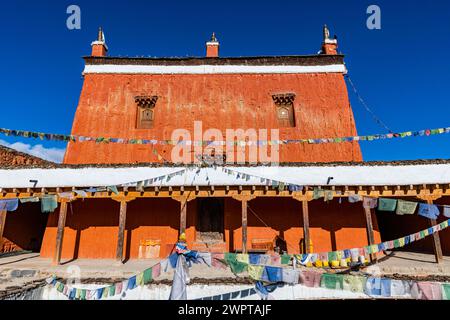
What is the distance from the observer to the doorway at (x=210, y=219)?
13.2m

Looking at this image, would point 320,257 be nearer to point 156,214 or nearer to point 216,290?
point 216,290

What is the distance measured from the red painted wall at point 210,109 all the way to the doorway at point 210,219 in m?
3.88

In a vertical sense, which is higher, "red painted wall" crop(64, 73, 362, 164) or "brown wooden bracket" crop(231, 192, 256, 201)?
"red painted wall" crop(64, 73, 362, 164)

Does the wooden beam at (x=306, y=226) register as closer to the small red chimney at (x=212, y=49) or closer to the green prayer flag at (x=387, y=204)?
Answer: the green prayer flag at (x=387, y=204)

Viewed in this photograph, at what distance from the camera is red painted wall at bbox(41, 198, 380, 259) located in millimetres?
12805

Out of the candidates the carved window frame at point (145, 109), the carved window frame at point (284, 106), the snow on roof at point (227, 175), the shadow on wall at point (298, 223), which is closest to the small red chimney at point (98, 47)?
the carved window frame at point (145, 109)

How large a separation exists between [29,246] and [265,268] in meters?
14.4

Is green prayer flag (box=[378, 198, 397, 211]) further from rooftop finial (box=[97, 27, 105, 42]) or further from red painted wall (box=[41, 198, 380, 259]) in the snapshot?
rooftop finial (box=[97, 27, 105, 42])

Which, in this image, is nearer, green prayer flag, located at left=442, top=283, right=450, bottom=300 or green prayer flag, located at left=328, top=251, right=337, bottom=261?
green prayer flag, located at left=442, top=283, right=450, bottom=300

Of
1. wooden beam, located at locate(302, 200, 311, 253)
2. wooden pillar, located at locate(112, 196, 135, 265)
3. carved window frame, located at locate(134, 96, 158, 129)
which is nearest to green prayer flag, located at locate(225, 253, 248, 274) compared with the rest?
wooden beam, located at locate(302, 200, 311, 253)

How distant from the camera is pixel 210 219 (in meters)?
13.4

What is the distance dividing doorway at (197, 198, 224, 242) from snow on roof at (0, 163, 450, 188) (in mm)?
1610

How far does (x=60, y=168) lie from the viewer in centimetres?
1305

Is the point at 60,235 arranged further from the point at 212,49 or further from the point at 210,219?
the point at 212,49
